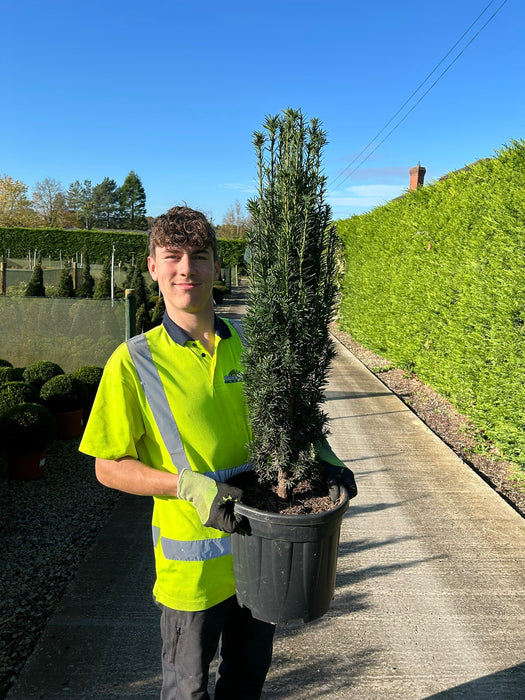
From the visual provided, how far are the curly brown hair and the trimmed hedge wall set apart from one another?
37.6 metres

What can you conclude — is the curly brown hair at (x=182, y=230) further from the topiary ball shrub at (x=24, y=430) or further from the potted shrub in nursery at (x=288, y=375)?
the topiary ball shrub at (x=24, y=430)

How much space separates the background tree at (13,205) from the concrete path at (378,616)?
5263cm

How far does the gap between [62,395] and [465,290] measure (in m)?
5.28

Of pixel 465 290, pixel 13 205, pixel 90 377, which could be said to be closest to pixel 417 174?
pixel 465 290

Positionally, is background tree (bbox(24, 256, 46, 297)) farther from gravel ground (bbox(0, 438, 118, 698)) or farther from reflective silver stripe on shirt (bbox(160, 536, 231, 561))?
reflective silver stripe on shirt (bbox(160, 536, 231, 561))

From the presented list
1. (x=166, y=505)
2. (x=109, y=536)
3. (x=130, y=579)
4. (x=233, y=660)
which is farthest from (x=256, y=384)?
(x=109, y=536)

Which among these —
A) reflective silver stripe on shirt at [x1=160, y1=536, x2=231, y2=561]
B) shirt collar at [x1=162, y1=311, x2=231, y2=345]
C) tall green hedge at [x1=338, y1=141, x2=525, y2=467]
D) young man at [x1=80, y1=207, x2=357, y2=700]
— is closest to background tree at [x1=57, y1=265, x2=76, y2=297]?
tall green hedge at [x1=338, y1=141, x2=525, y2=467]

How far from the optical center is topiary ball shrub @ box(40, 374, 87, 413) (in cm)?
605

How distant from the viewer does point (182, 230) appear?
176 centimetres

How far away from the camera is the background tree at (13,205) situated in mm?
49719

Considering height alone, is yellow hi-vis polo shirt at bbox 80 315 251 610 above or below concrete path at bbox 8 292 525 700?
above

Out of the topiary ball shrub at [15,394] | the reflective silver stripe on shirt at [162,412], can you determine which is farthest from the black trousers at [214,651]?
the topiary ball shrub at [15,394]

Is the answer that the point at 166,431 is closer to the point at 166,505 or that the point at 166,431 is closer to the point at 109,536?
the point at 166,505

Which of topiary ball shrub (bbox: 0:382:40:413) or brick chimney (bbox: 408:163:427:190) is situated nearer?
topiary ball shrub (bbox: 0:382:40:413)
